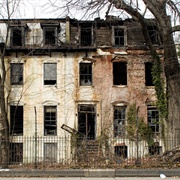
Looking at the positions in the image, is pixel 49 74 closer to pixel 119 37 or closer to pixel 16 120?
pixel 16 120

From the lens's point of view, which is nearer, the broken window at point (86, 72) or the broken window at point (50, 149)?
the broken window at point (50, 149)

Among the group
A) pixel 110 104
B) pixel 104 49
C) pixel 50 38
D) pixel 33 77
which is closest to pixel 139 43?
pixel 104 49

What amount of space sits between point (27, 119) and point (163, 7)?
14.3m

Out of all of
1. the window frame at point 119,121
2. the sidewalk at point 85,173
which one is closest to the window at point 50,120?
the window frame at point 119,121

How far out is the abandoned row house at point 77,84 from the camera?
1041 inches

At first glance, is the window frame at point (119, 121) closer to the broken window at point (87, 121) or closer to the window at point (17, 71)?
the broken window at point (87, 121)

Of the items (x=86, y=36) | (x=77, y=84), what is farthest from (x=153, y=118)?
(x=86, y=36)

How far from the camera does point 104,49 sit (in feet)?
88.6

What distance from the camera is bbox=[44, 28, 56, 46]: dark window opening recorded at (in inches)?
1079

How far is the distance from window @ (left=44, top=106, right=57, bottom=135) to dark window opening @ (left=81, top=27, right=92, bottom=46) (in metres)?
5.86

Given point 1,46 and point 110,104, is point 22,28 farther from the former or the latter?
point 110,104

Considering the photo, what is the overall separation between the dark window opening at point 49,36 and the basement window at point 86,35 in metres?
2.32

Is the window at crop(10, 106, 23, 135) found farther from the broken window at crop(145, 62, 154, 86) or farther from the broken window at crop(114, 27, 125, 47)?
the broken window at crop(145, 62, 154, 86)

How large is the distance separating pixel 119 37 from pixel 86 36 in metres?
2.73
